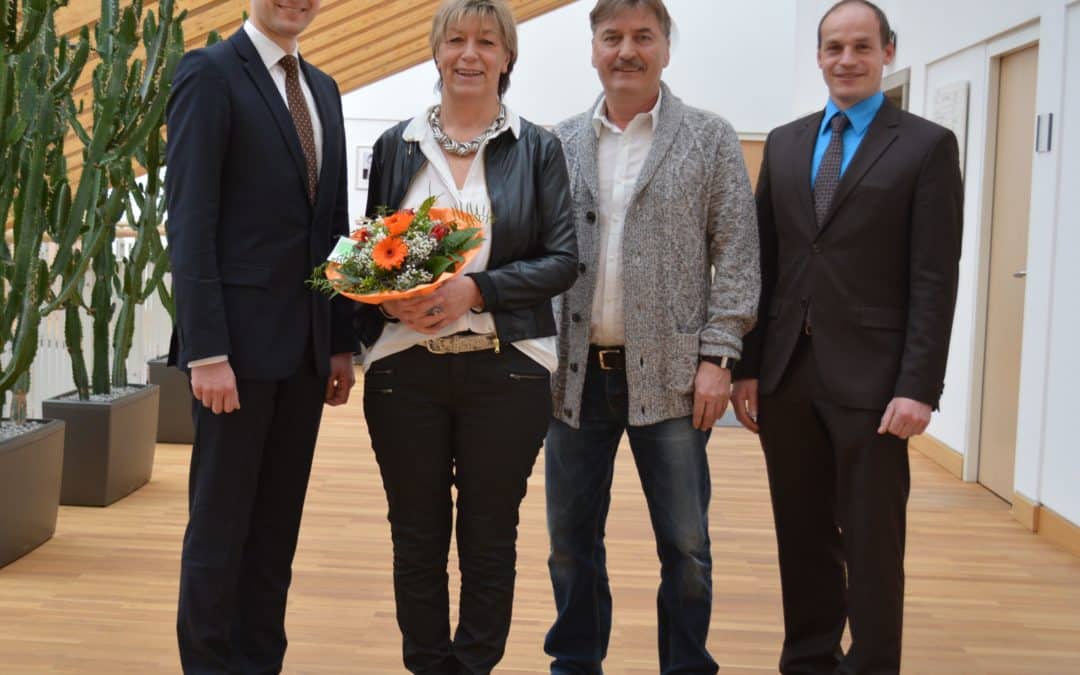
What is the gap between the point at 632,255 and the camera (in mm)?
2725

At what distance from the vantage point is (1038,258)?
526 centimetres

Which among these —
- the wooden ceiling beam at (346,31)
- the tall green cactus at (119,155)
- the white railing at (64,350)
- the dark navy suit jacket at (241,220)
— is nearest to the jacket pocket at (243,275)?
the dark navy suit jacket at (241,220)

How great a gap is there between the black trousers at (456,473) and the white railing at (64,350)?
338cm

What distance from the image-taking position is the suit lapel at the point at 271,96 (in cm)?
250

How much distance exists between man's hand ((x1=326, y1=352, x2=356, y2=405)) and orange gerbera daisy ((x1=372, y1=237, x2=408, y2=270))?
19.8 inches

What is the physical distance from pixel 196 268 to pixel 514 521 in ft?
2.99

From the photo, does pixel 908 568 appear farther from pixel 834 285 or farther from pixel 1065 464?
pixel 834 285

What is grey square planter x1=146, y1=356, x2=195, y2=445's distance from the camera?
6672 mm

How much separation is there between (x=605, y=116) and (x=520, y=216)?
0.46 metres

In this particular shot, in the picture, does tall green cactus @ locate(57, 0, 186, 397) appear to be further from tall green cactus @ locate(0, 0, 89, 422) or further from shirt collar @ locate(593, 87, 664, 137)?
shirt collar @ locate(593, 87, 664, 137)

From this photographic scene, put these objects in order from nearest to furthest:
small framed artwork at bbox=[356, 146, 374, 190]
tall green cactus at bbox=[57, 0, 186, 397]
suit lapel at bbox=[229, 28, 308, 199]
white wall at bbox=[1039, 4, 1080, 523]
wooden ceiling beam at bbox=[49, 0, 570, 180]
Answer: suit lapel at bbox=[229, 28, 308, 199] → tall green cactus at bbox=[57, 0, 186, 397] → white wall at bbox=[1039, 4, 1080, 523] → wooden ceiling beam at bbox=[49, 0, 570, 180] → small framed artwork at bbox=[356, 146, 374, 190]

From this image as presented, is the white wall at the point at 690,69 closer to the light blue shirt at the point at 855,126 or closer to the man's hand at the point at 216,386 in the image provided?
the light blue shirt at the point at 855,126

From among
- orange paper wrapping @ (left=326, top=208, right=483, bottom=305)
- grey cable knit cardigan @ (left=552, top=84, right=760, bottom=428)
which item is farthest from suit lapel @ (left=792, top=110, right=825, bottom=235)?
orange paper wrapping @ (left=326, top=208, right=483, bottom=305)

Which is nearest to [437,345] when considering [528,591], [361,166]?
[528,591]
